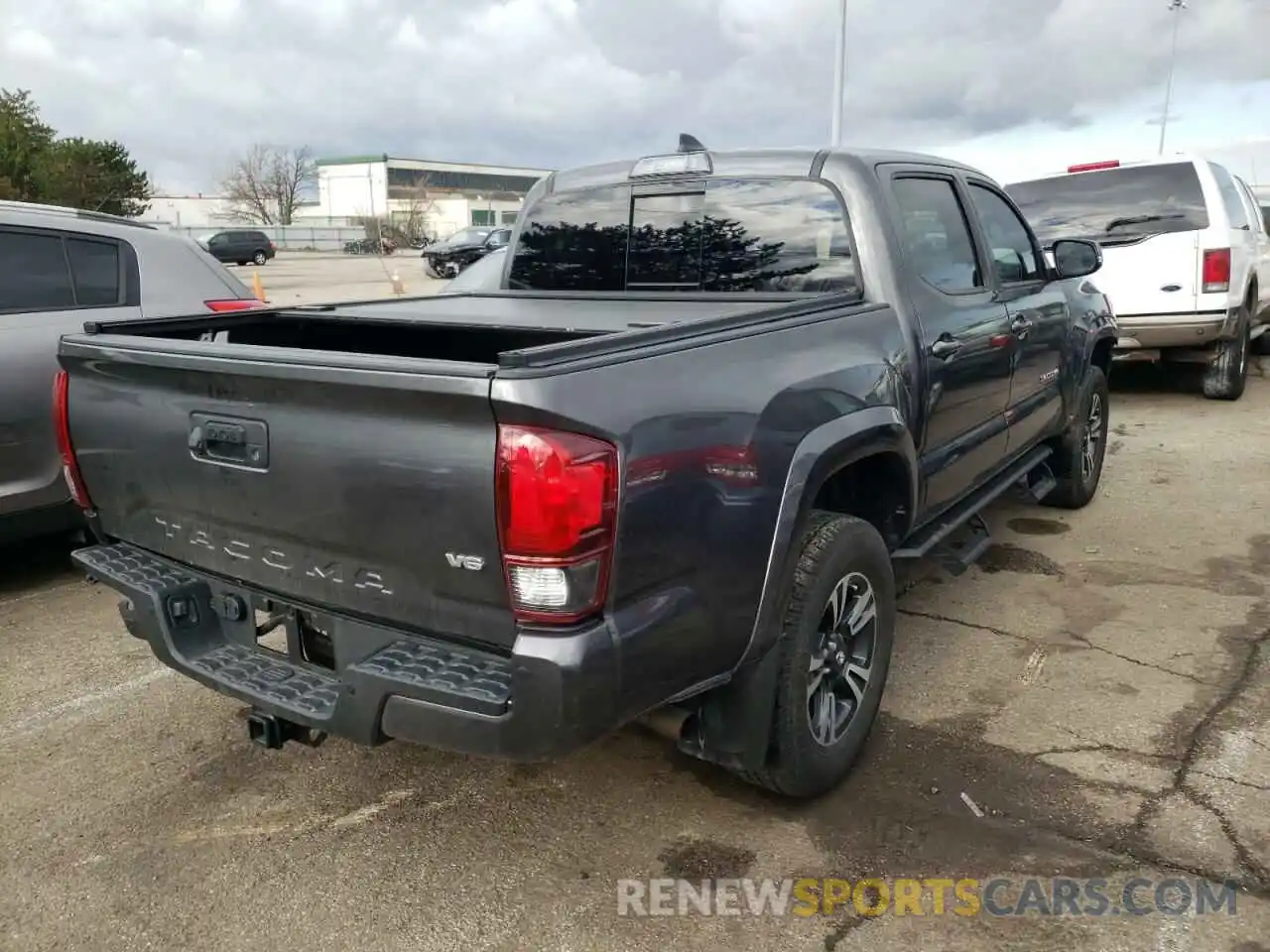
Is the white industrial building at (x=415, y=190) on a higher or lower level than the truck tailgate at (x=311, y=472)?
higher

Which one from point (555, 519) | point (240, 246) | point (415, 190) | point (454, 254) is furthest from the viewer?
point (415, 190)

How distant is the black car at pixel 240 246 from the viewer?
40781 mm

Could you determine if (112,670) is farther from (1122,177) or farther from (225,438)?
(1122,177)

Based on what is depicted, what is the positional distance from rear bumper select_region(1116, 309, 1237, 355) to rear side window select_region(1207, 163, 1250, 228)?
32.3 inches

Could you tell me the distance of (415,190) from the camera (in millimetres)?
82625

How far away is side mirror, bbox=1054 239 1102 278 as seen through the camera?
16.2ft

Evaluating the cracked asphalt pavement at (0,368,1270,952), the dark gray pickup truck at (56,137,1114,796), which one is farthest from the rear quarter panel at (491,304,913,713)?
the cracked asphalt pavement at (0,368,1270,952)

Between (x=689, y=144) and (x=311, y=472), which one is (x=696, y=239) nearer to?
(x=689, y=144)

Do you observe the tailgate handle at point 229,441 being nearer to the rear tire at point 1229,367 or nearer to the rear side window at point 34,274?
the rear side window at point 34,274

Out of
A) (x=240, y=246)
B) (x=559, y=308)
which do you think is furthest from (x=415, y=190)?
(x=559, y=308)

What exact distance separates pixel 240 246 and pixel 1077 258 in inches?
1625

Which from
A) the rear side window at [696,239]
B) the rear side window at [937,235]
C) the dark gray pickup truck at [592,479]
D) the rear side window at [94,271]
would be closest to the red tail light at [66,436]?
the dark gray pickup truck at [592,479]

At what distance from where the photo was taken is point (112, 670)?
160 inches

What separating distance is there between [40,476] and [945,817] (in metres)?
4.16
